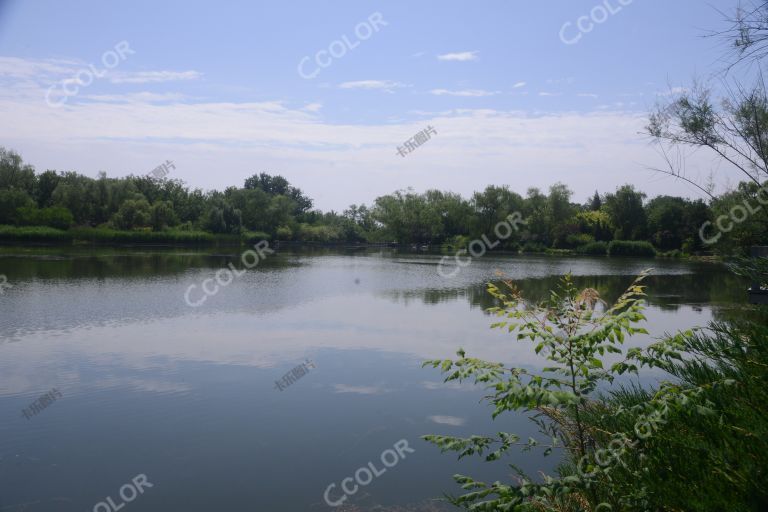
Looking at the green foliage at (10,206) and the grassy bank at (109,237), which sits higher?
the green foliage at (10,206)

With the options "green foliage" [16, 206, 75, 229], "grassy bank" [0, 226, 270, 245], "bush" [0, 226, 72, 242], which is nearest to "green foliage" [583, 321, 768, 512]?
"bush" [0, 226, 72, 242]

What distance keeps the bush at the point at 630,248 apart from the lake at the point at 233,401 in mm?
48573

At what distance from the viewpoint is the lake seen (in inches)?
241

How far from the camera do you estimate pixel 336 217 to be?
9219 cm

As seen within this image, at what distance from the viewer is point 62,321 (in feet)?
47.0

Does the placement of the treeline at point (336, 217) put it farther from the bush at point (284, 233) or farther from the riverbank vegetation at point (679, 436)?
the riverbank vegetation at point (679, 436)

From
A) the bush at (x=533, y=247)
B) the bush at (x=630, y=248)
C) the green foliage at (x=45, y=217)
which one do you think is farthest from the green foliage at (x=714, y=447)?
the bush at (x=533, y=247)

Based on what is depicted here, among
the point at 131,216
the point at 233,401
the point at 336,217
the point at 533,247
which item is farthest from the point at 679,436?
the point at 336,217

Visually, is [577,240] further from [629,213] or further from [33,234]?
[33,234]

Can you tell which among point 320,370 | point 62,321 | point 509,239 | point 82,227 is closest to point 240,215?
point 82,227

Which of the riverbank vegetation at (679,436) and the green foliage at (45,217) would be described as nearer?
the riverbank vegetation at (679,436)

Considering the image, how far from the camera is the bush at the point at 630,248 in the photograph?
6372 centimetres

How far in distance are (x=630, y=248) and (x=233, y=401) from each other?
64065 millimetres

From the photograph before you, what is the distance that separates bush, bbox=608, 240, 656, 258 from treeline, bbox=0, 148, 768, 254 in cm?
172
